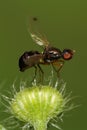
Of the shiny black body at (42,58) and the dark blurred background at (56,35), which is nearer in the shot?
the shiny black body at (42,58)

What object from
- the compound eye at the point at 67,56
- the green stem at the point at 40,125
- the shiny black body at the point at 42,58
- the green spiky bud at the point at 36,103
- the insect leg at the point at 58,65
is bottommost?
the green stem at the point at 40,125

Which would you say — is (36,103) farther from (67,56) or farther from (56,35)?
(56,35)

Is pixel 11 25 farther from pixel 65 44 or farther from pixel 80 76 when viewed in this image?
pixel 80 76

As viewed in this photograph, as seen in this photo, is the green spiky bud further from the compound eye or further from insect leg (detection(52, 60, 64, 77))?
A: the compound eye

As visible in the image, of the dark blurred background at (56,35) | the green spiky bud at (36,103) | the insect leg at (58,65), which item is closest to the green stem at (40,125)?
the green spiky bud at (36,103)

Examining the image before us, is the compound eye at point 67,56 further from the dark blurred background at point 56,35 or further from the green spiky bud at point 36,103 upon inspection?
the dark blurred background at point 56,35

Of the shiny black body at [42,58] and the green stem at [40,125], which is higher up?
A: the shiny black body at [42,58]
